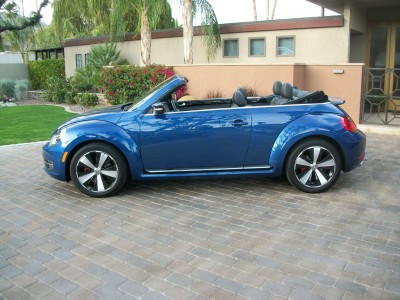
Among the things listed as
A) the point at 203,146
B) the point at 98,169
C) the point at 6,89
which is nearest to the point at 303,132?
the point at 203,146

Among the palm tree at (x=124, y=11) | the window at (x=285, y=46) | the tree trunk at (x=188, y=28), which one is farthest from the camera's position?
the palm tree at (x=124, y=11)

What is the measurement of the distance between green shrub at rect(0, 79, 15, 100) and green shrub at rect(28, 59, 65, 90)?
8.88 ft

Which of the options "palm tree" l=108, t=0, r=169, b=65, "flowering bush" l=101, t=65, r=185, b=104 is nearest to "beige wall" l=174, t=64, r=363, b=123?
"flowering bush" l=101, t=65, r=185, b=104

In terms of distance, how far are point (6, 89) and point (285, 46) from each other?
47.8 feet

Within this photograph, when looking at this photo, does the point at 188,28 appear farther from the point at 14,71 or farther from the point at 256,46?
the point at 14,71

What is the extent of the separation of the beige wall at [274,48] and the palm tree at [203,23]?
0.58 m

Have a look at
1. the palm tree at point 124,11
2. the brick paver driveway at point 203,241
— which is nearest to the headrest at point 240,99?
the brick paver driveway at point 203,241

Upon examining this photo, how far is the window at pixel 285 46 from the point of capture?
13834 millimetres

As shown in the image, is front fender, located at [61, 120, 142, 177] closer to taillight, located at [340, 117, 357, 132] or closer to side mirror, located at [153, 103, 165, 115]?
side mirror, located at [153, 103, 165, 115]

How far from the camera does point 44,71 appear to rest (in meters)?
24.6

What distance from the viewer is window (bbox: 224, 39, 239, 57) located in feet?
49.6

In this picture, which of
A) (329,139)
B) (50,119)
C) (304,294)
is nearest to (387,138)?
(329,139)

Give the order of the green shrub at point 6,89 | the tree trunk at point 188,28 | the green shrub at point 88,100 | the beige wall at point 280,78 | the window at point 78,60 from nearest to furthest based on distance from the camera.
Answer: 1. the beige wall at point 280,78
2. the tree trunk at point 188,28
3. the green shrub at point 88,100
4. the green shrub at point 6,89
5. the window at point 78,60

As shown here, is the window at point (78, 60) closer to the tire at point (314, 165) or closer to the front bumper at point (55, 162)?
the front bumper at point (55, 162)
